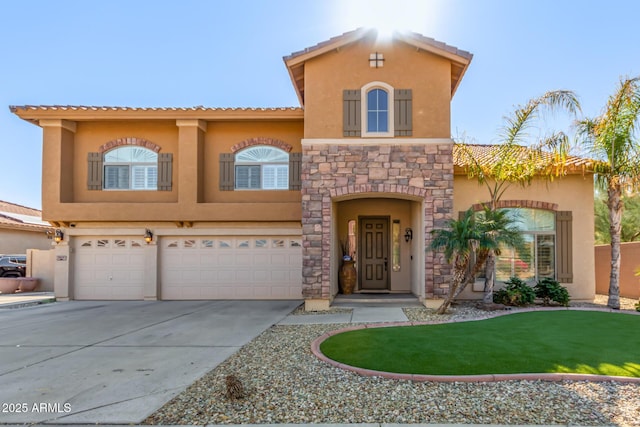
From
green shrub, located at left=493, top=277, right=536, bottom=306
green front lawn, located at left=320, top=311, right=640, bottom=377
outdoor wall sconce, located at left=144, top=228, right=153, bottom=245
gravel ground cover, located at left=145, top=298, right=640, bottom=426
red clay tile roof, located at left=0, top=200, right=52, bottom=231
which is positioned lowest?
gravel ground cover, located at left=145, top=298, right=640, bottom=426

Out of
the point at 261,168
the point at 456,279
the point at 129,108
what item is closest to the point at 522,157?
the point at 456,279

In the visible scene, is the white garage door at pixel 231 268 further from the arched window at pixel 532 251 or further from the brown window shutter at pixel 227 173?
the arched window at pixel 532 251

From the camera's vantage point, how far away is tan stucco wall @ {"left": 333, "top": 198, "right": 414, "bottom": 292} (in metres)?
14.1

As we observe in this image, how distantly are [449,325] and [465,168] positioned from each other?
201 inches

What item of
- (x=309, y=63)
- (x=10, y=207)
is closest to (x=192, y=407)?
(x=309, y=63)

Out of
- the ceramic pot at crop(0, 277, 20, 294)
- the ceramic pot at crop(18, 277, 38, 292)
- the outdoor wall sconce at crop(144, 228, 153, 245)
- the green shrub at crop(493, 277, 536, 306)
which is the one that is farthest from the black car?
the green shrub at crop(493, 277, 536, 306)

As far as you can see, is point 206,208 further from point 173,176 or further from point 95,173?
point 95,173

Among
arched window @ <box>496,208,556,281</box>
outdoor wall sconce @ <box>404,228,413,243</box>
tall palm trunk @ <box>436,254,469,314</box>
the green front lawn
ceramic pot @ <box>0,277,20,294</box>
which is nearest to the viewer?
the green front lawn

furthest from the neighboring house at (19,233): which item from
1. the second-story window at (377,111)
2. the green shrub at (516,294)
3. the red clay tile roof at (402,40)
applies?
the green shrub at (516,294)

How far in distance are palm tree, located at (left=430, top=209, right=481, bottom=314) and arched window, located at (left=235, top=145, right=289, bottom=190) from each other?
6038 mm

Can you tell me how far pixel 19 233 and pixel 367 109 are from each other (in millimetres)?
21623

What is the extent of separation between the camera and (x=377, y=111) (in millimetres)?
11492

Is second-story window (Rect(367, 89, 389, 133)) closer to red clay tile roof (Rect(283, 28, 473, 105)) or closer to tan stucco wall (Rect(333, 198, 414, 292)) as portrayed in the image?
red clay tile roof (Rect(283, 28, 473, 105))

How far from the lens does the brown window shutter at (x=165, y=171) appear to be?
1435 cm
